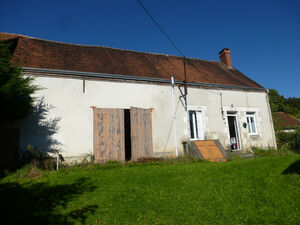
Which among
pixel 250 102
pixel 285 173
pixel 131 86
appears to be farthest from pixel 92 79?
pixel 250 102

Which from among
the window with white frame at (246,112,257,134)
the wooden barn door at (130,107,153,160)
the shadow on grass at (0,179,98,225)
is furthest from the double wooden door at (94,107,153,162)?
the window with white frame at (246,112,257,134)

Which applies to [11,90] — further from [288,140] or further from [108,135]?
[288,140]

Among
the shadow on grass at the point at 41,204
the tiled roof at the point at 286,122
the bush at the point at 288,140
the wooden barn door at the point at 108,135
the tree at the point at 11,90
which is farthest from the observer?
the tiled roof at the point at 286,122

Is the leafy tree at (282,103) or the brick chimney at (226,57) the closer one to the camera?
the brick chimney at (226,57)

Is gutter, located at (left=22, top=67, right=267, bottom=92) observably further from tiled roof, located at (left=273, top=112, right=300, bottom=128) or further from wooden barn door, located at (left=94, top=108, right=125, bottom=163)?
tiled roof, located at (left=273, top=112, right=300, bottom=128)

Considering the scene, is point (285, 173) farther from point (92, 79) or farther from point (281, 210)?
→ point (92, 79)

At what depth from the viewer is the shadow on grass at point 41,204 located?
2.99 meters

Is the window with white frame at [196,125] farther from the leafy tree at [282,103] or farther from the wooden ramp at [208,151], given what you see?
the leafy tree at [282,103]

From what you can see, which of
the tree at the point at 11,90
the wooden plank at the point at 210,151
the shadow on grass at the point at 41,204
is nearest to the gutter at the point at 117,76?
the tree at the point at 11,90

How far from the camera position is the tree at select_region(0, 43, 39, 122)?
5059 mm

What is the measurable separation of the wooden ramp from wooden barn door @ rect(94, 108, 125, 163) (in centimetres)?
291

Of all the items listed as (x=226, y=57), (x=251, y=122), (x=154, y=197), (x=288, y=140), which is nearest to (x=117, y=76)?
(x=154, y=197)

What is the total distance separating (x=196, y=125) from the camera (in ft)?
31.4

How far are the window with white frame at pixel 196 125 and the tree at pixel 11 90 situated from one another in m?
6.56
